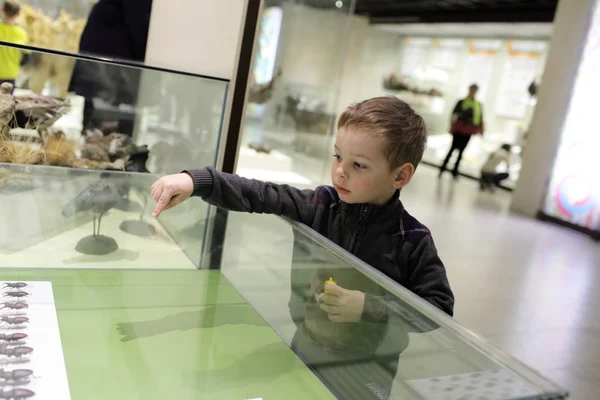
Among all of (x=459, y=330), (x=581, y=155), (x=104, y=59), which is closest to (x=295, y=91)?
(x=104, y=59)

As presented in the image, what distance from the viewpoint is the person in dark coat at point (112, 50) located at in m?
2.01

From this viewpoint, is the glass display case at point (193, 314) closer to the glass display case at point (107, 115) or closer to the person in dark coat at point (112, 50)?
the glass display case at point (107, 115)

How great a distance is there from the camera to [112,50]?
2645 millimetres

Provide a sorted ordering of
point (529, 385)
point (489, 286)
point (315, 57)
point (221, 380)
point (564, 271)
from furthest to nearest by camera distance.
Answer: point (315, 57) → point (564, 271) → point (489, 286) → point (221, 380) → point (529, 385)

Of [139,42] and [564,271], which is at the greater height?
[139,42]

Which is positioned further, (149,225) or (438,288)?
(149,225)

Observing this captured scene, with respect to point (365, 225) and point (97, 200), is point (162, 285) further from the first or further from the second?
point (365, 225)

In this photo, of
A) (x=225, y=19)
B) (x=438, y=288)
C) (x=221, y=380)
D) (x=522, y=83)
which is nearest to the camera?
(x=221, y=380)

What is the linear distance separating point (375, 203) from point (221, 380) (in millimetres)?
520

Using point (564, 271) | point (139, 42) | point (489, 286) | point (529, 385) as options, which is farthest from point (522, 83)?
point (529, 385)

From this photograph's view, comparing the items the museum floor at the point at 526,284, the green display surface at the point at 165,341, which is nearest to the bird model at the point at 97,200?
the green display surface at the point at 165,341

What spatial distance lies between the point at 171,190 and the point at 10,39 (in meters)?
3.72

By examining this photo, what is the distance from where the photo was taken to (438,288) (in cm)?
117

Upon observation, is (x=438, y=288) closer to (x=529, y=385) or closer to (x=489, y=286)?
(x=529, y=385)
